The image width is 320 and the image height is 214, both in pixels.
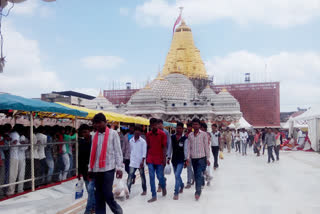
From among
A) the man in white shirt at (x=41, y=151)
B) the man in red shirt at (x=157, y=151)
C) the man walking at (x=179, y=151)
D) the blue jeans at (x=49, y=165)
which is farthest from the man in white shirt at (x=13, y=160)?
the man walking at (x=179, y=151)

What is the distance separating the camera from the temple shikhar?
34.2 meters

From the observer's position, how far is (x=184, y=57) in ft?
151

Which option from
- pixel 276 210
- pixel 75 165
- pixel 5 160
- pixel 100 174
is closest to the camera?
pixel 100 174

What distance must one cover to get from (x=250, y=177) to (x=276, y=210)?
3837 millimetres

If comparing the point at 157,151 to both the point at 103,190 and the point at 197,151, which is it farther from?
the point at 103,190

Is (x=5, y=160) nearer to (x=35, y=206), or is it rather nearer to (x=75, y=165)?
(x=35, y=206)

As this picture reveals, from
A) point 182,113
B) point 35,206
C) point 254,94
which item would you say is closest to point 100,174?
point 35,206

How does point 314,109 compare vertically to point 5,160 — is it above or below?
above

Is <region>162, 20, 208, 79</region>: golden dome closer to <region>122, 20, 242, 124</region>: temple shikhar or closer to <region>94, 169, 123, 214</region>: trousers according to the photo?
<region>122, 20, 242, 124</region>: temple shikhar

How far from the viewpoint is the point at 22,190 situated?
265 inches

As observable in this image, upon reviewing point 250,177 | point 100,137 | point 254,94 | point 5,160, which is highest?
point 254,94

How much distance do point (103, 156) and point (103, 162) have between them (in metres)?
0.08

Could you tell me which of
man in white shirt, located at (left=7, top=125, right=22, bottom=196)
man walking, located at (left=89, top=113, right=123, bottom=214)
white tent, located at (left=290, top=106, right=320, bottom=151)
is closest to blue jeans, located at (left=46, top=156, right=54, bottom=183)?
man in white shirt, located at (left=7, top=125, right=22, bottom=196)

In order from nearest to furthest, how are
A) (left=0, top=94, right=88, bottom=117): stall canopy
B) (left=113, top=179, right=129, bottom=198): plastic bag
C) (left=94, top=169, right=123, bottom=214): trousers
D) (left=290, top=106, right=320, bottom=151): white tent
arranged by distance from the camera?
(left=94, top=169, right=123, bottom=214): trousers → (left=113, top=179, right=129, bottom=198): plastic bag → (left=0, top=94, right=88, bottom=117): stall canopy → (left=290, top=106, right=320, bottom=151): white tent
